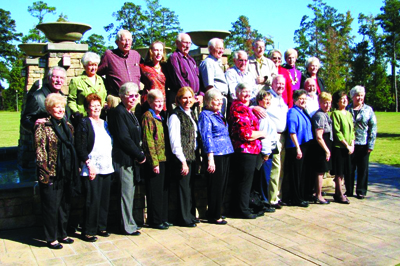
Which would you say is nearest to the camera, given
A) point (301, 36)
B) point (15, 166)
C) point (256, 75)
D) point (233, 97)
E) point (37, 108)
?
point (37, 108)

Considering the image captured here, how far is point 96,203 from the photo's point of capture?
17.4 feet

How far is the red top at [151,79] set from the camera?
6.60 metres

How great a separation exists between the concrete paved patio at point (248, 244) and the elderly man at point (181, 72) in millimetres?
2174

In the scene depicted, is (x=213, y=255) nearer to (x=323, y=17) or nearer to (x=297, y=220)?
(x=297, y=220)

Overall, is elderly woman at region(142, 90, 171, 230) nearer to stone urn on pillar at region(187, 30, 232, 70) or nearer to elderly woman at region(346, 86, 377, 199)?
elderly woman at region(346, 86, 377, 199)

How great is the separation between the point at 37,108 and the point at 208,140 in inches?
88.8

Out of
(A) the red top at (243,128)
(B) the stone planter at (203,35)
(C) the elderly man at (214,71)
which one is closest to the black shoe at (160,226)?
(A) the red top at (243,128)

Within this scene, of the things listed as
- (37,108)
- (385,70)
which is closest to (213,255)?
(37,108)

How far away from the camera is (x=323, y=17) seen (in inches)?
1805

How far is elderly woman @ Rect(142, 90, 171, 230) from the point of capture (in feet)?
18.4

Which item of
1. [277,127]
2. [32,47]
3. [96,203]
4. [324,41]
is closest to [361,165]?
[277,127]

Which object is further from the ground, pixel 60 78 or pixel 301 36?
pixel 301 36

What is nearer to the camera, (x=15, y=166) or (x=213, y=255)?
(x=213, y=255)

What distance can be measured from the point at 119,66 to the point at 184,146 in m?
1.68
